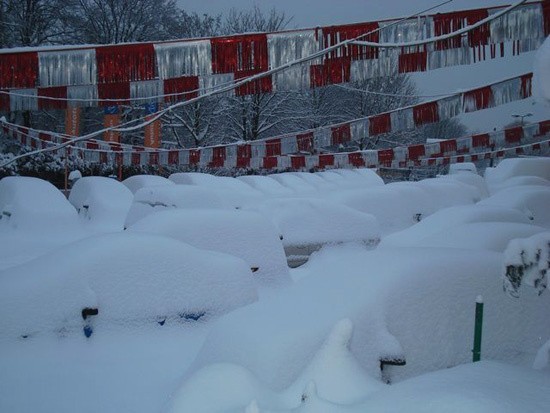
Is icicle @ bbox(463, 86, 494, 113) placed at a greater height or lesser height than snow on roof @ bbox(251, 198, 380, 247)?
greater

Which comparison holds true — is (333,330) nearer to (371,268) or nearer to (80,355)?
(371,268)

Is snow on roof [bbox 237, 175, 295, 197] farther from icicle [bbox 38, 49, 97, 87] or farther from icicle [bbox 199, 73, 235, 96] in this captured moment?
icicle [bbox 38, 49, 97, 87]

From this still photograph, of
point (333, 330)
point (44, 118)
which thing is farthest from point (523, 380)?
point (44, 118)

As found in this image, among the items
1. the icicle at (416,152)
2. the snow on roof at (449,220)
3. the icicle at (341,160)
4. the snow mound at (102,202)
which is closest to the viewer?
the snow on roof at (449,220)

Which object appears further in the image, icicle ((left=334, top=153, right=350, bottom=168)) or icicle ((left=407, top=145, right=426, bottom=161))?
icicle ((left=334, top=153, right=350, bottom=168))

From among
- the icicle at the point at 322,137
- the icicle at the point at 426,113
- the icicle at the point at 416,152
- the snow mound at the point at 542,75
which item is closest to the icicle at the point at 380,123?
the icicle at the point at 426,113

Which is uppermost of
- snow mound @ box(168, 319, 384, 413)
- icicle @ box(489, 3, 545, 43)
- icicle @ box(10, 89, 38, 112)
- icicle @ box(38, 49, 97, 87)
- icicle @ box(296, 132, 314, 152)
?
icicle @ box(489, 3, 545, 43)

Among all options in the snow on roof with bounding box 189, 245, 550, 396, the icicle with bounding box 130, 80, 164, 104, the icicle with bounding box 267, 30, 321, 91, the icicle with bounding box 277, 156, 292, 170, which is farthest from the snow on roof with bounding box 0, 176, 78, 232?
the icicle with bounding box 277, 156, 292, 170

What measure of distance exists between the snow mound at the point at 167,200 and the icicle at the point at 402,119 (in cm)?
399

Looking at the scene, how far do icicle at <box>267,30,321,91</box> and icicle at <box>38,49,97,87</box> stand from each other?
2.12 metres

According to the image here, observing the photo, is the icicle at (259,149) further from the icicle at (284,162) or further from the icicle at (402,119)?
the icicle at (402,119)

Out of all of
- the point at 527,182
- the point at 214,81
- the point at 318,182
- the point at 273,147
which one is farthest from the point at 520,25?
the point at 318,182

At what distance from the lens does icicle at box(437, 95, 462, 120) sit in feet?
29.6

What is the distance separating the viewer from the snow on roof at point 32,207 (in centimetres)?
1010
